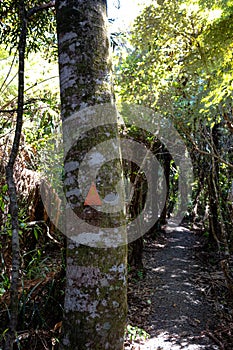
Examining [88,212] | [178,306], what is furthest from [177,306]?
[88,212]

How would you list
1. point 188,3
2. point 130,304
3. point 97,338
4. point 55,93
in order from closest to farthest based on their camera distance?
1. point 97,338
2. point 188,3
3. point 130,304
4. point 55,93

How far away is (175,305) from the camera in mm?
4980

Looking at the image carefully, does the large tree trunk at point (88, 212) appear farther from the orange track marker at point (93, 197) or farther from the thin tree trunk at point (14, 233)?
the thin tree trunk at point (14, 233)

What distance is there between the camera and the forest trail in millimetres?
3852

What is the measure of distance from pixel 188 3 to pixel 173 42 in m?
1.68

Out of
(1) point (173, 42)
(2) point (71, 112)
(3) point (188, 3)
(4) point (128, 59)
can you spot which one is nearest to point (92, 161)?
(2) point (71, 112)

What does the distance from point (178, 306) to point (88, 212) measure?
3911 millimetres

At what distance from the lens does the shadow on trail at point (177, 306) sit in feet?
12.7

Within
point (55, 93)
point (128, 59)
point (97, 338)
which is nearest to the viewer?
point (97, 338)

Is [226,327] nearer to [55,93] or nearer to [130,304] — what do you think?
[130,304]

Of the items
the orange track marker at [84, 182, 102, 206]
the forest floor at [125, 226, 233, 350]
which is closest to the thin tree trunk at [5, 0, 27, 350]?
the orange track marker at [84, 182, 102, 206]

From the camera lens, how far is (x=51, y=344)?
Answer: 2.77m

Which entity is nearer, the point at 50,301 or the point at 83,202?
the point at 83,202

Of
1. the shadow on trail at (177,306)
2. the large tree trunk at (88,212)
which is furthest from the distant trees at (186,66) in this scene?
the large tree trunk at (88,212)
